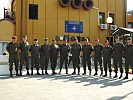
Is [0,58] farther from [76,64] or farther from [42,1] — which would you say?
[42,1]

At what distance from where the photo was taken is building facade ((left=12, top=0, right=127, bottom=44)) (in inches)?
→ 968

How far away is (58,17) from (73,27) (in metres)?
1.64

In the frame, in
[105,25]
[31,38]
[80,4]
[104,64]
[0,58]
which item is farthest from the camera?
[105,25]

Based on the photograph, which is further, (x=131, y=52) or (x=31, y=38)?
(x=31, y=38)

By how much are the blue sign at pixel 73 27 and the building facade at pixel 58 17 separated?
125mm

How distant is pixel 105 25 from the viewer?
28.4m

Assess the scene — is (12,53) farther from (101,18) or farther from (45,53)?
(101,18)

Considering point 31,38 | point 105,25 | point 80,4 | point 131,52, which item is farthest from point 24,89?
point 105,25

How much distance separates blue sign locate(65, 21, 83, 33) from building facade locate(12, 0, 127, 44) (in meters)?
0.12

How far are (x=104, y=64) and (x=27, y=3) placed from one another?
1216 centimetres

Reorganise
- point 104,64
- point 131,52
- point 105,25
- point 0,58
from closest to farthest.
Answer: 1. point 131,52
2. point 104,64
3. point 0,58
4. point 105,25

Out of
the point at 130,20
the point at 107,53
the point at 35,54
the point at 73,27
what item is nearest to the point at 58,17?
the point at 73,27

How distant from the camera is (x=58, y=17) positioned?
25.7 meters

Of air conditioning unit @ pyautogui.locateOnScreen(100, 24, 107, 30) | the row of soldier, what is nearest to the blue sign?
air conditioning unit @ pyautogui.locateOnScreen(100, 24, 107, 30)
